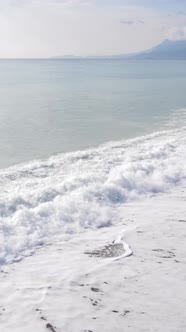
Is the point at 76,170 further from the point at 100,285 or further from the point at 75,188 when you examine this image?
the point at 100,285

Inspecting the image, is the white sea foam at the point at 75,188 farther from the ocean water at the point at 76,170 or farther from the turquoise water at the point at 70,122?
the turquoise water at the point at 70,122

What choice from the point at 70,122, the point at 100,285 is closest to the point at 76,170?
the point at 100,285

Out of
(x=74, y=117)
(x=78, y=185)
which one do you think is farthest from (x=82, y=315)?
(x=74, y=117)

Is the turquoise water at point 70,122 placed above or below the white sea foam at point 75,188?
above

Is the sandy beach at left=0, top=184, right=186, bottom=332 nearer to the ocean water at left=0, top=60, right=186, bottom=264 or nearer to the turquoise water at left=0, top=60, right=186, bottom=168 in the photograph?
the ocean water at left=0, top=60, right=186, bottom=264

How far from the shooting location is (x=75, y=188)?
39.9ft

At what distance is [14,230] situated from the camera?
9469 millimetres

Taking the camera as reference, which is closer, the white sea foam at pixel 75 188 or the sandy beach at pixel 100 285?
the sandy beach at pixel 100 285

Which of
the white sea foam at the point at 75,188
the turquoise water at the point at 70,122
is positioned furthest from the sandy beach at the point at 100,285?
the turquoise water at the point at 70,122

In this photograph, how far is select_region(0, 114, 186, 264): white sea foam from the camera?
9.57 meters

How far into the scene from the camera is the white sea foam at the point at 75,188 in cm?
957

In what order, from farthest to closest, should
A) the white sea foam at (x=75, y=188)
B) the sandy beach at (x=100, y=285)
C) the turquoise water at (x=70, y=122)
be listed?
the turquoise water at (x=70, y=122)
the white sea foam at (x=75, y=188)
the sandy beach at (x=100, y=285)

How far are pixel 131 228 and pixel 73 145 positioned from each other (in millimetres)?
9712

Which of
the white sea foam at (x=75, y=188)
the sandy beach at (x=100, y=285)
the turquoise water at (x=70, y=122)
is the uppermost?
the turquoise water at (x=70, y=122)
